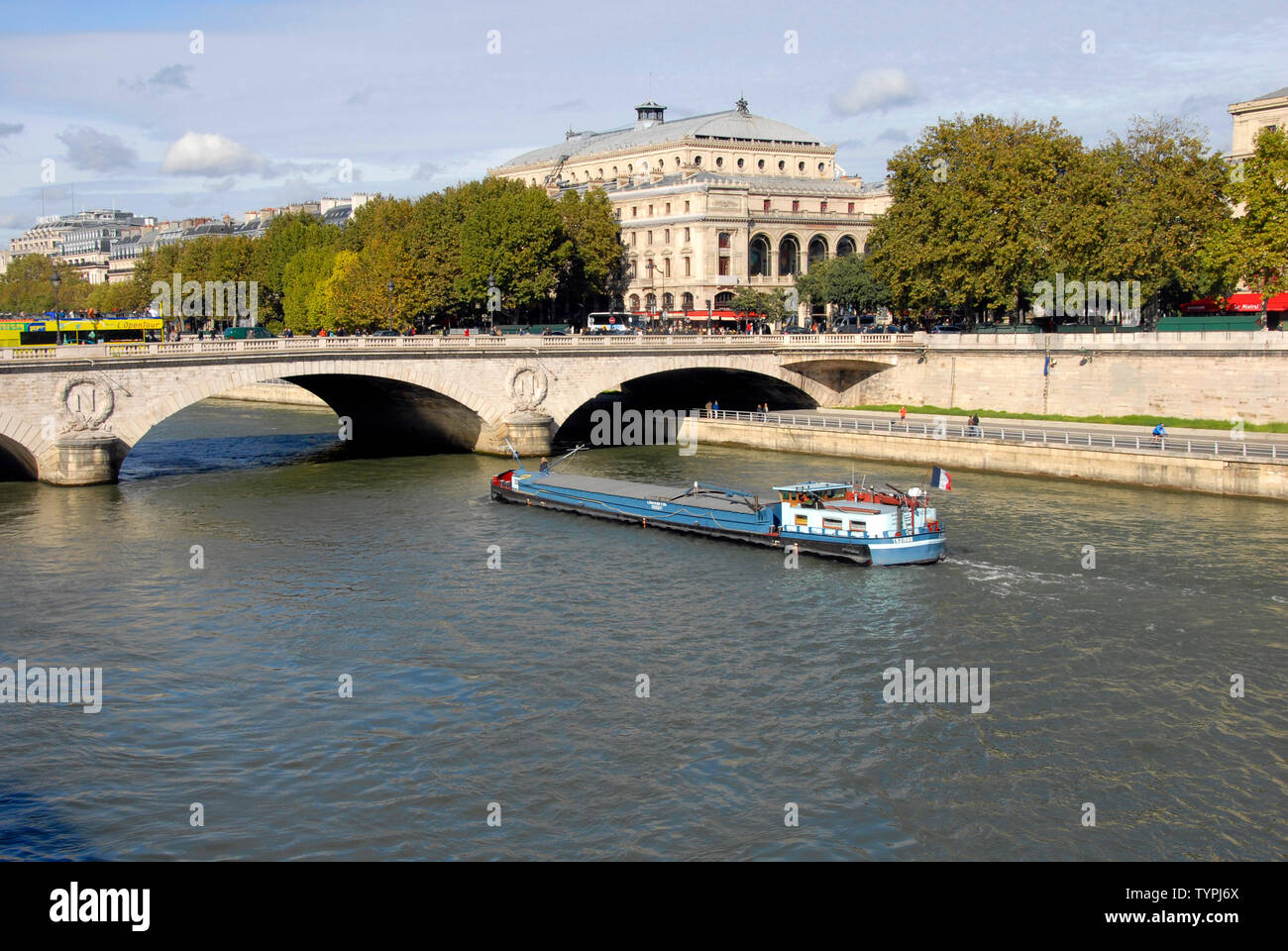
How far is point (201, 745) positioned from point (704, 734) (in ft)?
31.5

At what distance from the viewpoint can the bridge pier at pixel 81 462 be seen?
173 feet

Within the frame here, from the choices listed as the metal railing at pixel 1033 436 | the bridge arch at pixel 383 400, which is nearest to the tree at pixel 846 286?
the metal railing at pixel 1033 436

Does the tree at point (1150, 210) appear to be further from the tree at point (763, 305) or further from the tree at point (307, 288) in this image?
the tree at point (307, 288)

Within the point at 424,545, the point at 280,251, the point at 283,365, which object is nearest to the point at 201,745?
the point at 424,545

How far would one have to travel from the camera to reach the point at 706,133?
4879 inches

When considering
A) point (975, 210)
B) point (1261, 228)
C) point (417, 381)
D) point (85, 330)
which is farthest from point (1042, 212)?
point (85, 330)

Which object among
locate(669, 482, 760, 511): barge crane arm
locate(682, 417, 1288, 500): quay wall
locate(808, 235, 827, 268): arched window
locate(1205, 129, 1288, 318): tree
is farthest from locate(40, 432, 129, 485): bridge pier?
locate(808, 235, 827, 268): arched window

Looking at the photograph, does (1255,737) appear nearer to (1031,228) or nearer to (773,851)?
(773,851)

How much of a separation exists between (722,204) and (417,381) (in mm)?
57594

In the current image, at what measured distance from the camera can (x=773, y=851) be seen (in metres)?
20.6

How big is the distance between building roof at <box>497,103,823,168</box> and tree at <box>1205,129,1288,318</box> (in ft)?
208

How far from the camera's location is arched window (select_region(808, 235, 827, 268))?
12075cm

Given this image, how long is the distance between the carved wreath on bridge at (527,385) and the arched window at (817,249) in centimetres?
5982
